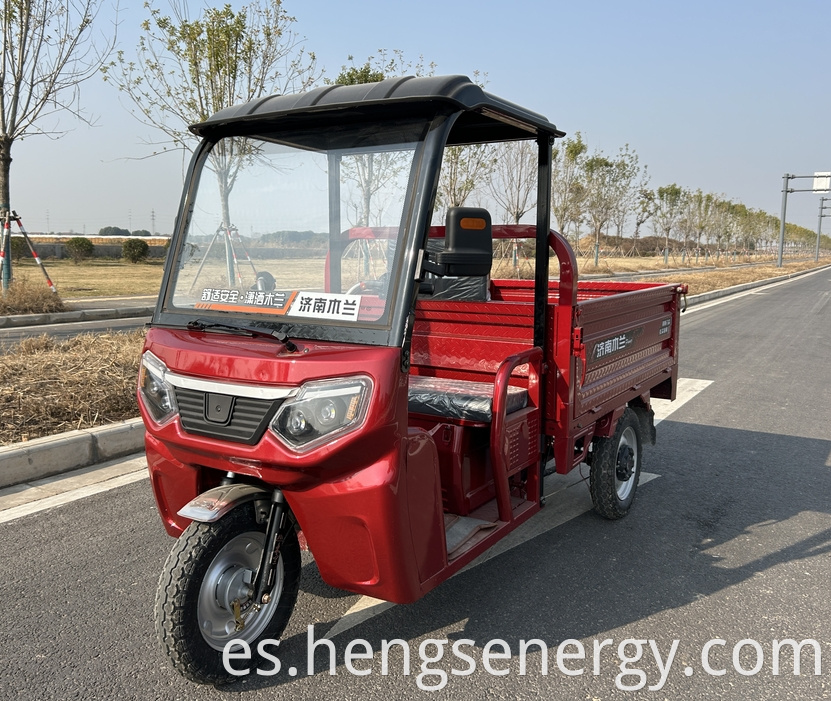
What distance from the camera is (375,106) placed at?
8.89ft

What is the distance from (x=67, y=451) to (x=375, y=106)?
11.4ft

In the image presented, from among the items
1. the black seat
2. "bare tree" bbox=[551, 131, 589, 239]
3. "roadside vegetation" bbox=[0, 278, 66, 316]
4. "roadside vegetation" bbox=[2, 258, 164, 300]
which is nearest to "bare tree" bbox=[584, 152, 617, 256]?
"bare tree" bbox=[551, 131, 589, 239]

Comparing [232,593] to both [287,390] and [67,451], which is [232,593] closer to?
[287,390]

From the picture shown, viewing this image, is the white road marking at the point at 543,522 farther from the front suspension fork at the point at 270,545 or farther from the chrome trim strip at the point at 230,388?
the chrome trim strip at the point at 230,388

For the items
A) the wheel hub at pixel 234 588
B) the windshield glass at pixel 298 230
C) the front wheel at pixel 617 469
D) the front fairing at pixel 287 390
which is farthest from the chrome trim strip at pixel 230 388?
the front wheel at pixel 617 469

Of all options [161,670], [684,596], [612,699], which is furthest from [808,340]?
[161,670]

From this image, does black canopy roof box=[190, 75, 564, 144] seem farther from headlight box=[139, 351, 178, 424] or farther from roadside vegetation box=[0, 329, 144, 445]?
roadside vegetation box=[0, 329, 144, 445]

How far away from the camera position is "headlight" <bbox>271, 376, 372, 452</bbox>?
243 cm

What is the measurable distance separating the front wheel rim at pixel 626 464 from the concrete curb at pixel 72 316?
10557 mm

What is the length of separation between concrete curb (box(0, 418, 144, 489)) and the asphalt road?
0.57 meters

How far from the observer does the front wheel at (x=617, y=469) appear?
4.22m

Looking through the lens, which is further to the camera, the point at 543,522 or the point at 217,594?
the point at 543,522

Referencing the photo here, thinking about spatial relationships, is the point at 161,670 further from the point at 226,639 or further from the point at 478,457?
the point at 478,457

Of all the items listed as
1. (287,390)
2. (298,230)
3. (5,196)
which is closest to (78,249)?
(5,196)
